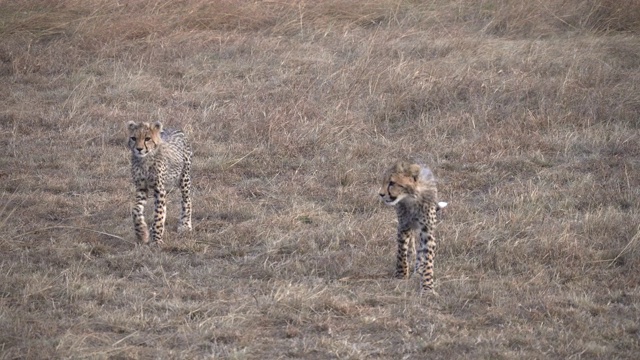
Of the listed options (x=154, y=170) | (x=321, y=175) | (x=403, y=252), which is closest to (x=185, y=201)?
(x=154, y=170)

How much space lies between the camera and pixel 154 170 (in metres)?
7.50

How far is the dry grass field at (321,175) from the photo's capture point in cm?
582

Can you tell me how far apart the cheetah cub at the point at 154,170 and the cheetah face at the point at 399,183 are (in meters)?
1.89

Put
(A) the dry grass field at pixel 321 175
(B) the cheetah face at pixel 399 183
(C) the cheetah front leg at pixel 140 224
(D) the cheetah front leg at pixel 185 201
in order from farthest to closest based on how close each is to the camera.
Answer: (D) the cheetah front leg at pixel 185 201 < (C) the cheetah front leg at pixel 140 224 < (B) the cheetah face at pixel 399 183 < (A) the dry grass field at pixel 321 175

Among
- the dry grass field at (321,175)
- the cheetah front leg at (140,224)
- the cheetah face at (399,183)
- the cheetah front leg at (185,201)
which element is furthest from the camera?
the cheetah front leg at (185,201)

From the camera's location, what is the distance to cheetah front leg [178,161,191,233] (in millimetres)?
7723

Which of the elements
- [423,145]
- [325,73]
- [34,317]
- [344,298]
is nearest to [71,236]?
[34,317]

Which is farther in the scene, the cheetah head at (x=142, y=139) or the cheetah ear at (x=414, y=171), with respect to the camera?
the cheetah head at (x=142, y=139)

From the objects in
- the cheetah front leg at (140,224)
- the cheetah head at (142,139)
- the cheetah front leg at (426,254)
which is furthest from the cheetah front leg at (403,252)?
the cheetah head at (142,139)

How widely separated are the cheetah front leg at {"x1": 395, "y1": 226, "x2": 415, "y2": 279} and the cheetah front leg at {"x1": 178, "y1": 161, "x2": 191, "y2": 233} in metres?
1.82

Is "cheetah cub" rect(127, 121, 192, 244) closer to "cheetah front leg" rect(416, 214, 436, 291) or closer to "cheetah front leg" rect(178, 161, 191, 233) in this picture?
"cheetah front leg" rect(178, 161, 191, 233)

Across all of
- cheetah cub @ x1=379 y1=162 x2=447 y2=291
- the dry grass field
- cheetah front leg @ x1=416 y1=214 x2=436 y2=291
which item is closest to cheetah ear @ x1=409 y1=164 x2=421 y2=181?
cheetah cub @ x1=379 y1=162 x2=447 y2=291

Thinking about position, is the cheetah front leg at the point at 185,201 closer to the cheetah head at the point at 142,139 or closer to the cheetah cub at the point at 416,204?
the cheetah head at the point at 142,139

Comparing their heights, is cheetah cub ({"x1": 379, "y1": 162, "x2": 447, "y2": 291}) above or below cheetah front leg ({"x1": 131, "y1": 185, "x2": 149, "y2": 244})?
above
